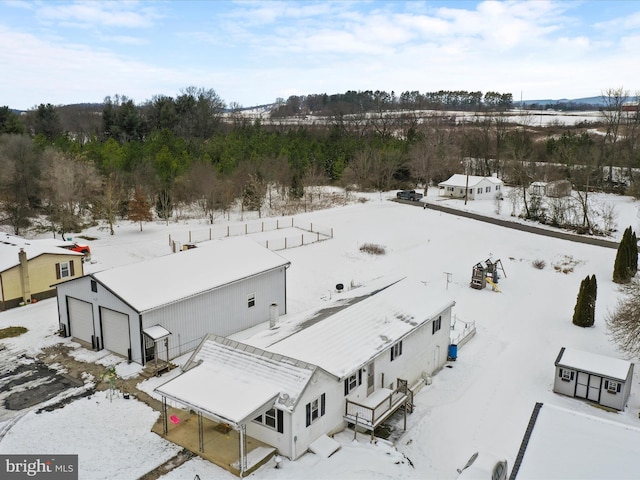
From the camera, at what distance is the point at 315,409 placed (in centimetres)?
1398

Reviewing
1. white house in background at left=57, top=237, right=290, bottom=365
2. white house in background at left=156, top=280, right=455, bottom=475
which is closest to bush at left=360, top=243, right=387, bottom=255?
white house in background at left=57, top=237, right=290, bottom=365

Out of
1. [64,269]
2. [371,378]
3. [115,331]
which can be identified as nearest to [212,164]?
[64,269]

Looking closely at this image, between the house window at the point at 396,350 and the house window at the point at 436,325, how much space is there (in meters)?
2.49

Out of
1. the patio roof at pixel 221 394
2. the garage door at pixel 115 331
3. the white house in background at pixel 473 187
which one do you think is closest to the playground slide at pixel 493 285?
the patio roof at pixel 221 394

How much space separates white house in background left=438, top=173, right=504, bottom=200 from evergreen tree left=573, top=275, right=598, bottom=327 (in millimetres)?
30303

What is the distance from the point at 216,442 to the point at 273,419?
1.73 m

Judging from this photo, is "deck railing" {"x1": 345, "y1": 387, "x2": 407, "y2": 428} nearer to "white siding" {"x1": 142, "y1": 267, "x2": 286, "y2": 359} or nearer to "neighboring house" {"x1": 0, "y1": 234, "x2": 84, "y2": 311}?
"white siding" {"x1": 142, "y1": 267, "x2": 286, "y2": 359}

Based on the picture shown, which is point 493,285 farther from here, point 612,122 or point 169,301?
point 612,122

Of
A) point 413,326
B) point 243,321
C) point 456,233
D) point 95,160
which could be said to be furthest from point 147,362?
point 95,160

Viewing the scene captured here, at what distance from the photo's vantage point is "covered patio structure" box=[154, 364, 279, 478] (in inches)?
501

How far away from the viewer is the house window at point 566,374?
60.5 feet

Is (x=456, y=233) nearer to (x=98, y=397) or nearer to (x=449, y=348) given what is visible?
(x=449, y=348)

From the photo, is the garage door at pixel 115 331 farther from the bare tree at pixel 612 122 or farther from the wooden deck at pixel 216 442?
the bare tree at pixel 612 122

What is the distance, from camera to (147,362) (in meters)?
18.7
